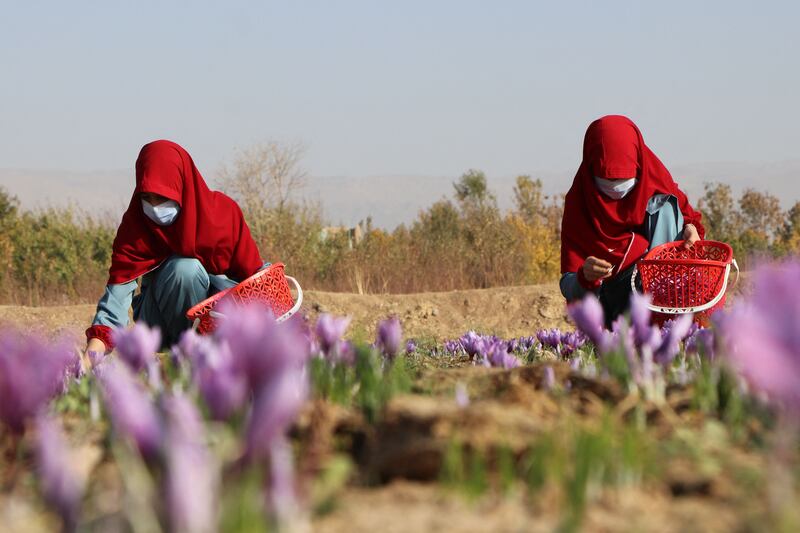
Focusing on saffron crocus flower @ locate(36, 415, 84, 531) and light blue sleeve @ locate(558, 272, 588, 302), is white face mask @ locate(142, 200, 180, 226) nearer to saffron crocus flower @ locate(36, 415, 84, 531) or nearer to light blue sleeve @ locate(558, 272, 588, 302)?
light blue sleeve @ locate(558, 272, 588, 302)

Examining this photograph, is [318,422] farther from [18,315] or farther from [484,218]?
[484,218]

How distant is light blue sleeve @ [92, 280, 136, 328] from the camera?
5055mm

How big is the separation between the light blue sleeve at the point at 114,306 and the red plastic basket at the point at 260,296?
378mm

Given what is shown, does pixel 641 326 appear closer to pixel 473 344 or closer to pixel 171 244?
pixel 473 344

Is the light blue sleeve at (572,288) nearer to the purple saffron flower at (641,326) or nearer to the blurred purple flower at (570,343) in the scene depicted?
the blurred purple flower at (570,343)

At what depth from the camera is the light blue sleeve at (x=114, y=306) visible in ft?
16.6

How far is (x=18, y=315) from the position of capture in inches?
483

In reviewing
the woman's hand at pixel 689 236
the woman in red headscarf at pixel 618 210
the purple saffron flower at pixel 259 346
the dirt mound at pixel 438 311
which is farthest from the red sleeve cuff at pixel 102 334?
the dirt mound at pixel 438 311

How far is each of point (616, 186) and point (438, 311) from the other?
6.84 meters

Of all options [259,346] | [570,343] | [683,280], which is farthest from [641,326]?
[683,280]

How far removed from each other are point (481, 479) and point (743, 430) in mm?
696

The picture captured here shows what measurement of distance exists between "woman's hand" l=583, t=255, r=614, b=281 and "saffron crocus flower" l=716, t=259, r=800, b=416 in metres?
3.70

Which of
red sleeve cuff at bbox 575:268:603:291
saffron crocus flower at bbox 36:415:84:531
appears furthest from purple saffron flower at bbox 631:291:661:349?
red sleeve cuff at bbox 575:268:603:291

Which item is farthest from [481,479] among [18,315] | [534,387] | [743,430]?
[18,315]
